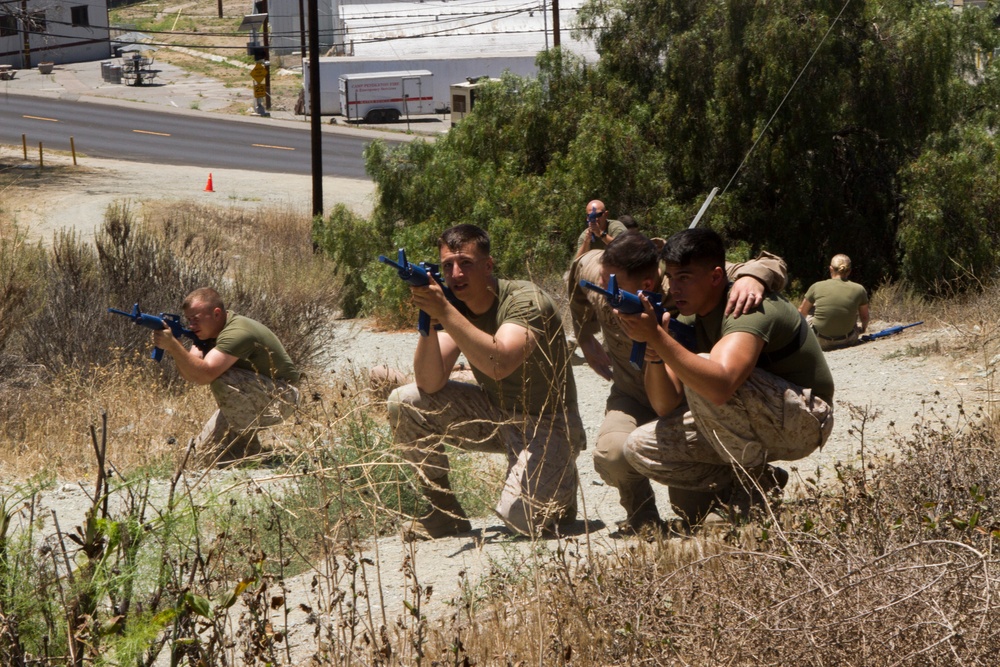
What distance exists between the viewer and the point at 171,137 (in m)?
33.6

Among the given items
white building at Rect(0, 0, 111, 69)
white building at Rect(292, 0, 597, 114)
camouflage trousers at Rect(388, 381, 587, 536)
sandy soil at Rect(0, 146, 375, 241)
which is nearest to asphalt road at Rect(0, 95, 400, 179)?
sandy soil at Rect(0, 146, 375, 241)

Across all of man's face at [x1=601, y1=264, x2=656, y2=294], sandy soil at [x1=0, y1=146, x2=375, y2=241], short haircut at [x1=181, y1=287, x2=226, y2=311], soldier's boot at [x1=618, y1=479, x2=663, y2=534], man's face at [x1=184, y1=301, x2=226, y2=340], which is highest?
man's face at [x1=601, y1=264, x2=656, y2=294]

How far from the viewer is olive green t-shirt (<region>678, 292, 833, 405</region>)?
4117 mm

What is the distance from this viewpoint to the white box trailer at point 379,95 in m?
38.0

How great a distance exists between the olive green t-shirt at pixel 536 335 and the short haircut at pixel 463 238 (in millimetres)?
193

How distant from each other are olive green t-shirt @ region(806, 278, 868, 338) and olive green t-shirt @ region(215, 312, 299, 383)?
5214 millimetres

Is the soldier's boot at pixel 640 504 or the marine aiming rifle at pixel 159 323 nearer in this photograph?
the soldier's boot at pixel 640 504

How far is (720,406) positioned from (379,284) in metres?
10.4

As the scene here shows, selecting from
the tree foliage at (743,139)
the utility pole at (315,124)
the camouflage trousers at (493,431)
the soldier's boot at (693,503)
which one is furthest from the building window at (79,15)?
the soldier's boot at (693,503)

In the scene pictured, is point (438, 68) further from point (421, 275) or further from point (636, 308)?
point (636, 308)

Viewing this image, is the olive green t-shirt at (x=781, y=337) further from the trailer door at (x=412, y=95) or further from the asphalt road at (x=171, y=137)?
the trailer door at (x=412, y=95)

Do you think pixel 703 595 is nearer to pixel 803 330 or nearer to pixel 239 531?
pixel 803 330

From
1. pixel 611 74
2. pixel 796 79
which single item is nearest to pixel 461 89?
pixel 611 74

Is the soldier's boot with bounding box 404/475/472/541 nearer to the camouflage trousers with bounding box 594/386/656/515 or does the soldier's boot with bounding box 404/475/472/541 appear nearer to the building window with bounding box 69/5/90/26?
the camouflage trousers with bounding box 594/386/656/515
